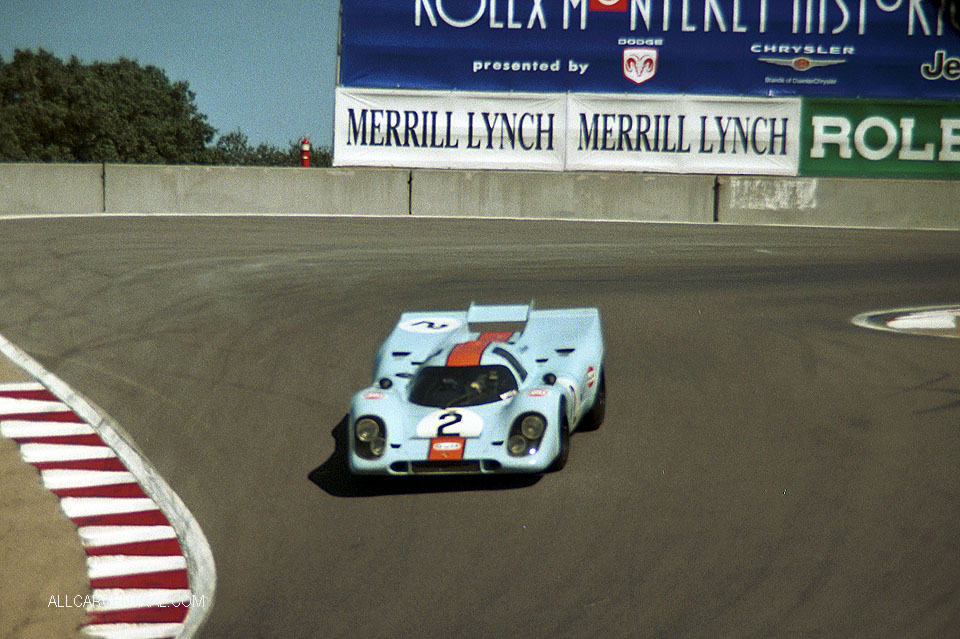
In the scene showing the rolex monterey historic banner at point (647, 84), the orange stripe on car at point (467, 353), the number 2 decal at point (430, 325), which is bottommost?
the orange stripe on car at point (467, 353)

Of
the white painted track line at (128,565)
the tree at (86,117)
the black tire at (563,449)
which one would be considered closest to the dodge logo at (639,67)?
the black tire at (563,449)

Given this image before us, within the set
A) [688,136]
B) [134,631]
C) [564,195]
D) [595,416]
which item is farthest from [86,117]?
[134,631]

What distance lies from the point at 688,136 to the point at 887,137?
188 inches

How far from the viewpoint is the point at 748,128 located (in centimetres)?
2764

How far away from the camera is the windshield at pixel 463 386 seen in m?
8.67

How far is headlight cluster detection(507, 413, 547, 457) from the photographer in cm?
817

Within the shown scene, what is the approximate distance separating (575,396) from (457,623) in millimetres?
2943

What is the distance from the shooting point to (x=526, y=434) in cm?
823

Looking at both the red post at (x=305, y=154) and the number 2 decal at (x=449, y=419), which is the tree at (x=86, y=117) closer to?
the red post at (x=305, y=154)

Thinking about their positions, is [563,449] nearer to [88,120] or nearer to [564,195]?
[564,195]

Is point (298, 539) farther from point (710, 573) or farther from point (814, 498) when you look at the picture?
point (814, 498)

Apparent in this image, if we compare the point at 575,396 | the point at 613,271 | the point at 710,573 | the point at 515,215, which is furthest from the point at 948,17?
the point at 710,573

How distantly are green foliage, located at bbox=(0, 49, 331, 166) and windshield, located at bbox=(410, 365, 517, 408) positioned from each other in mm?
74514

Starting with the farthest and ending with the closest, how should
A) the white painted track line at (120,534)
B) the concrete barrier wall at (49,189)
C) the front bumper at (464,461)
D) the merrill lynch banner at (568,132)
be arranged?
the merrill lynch banner at (568,132) → the concrete barrier wall at (49,189) → the front bumper at (464,461) → the white painted track line at (120,534)
